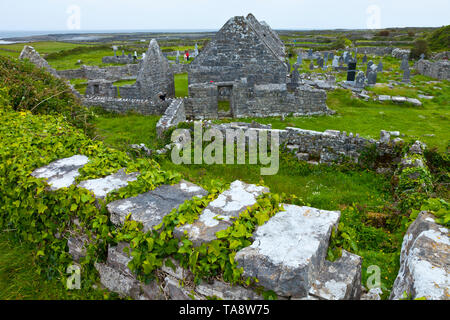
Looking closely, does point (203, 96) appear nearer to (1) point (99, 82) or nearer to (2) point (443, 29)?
(1) point (99, 82)

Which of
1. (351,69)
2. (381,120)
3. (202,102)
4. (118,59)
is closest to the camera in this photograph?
(381,120)

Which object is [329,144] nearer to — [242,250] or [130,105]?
[242,250]

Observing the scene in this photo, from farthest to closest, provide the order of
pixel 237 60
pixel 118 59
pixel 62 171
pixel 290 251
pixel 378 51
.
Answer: pixel 378 51 → pixel 118 59 → pixel 237 60 → pixel 62 171 → pixel 290 251

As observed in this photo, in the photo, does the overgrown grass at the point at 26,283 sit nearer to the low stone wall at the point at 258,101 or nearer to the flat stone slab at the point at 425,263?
the flat stone slab at the point at 425,263

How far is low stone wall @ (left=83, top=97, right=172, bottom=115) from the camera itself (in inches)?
660

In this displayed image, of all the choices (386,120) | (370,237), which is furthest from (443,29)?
(370,237)

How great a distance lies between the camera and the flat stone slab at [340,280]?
8.96 ft

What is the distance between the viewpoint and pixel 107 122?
16016 millimetres

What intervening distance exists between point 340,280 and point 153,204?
7.71 ft

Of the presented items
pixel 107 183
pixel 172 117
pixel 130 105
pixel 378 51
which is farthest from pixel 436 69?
pixel 107 183

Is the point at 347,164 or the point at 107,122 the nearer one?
the point at 347,164

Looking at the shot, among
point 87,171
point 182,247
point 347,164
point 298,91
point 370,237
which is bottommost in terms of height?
point 370,237

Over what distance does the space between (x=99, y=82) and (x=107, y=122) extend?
6.16m

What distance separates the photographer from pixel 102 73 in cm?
2992
